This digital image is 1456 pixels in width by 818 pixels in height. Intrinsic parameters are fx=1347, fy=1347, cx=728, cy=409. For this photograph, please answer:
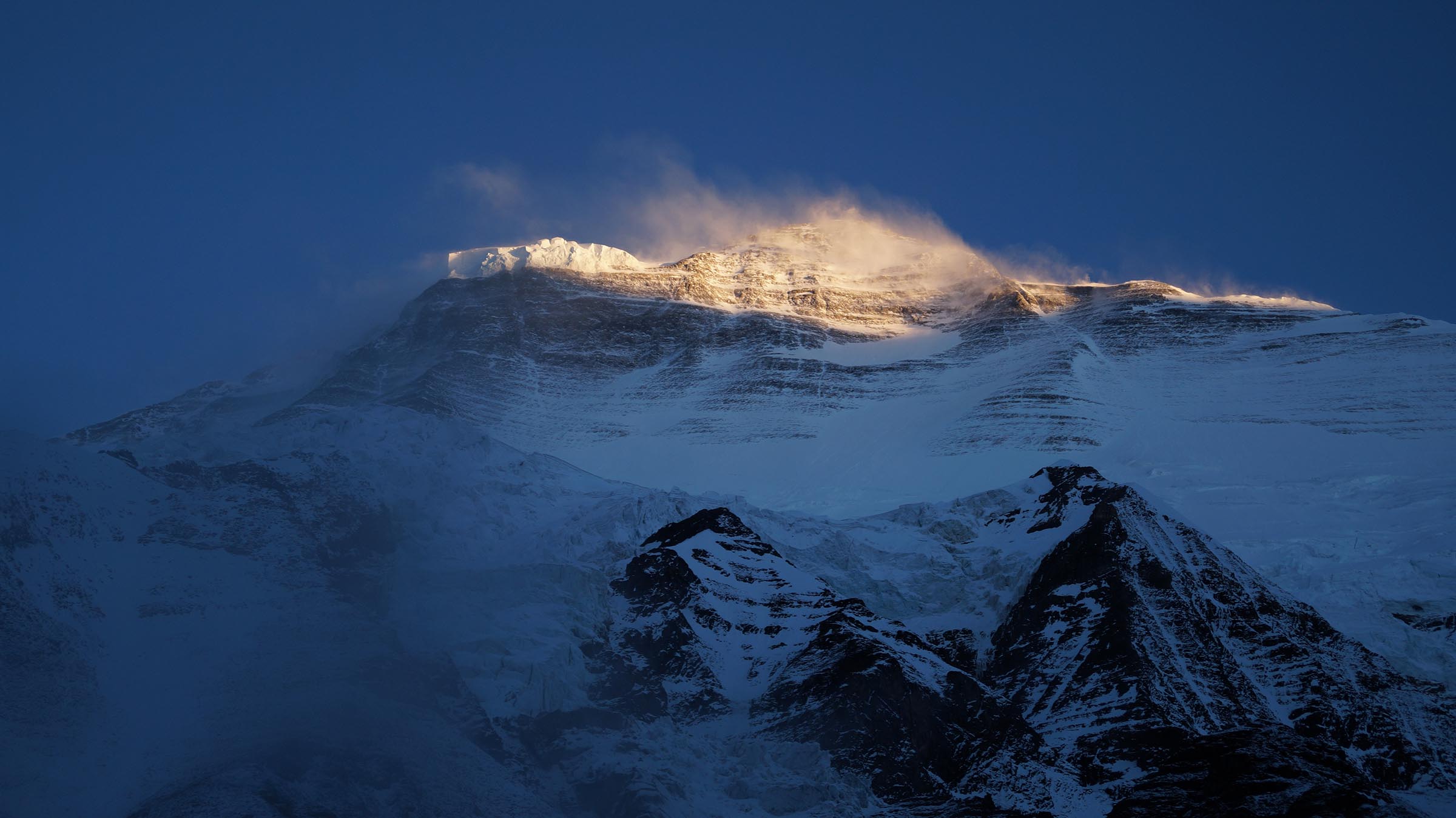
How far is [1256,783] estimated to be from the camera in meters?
52.3

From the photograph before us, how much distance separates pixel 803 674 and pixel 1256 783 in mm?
20014

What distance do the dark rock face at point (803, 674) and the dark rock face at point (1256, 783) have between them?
5.77m

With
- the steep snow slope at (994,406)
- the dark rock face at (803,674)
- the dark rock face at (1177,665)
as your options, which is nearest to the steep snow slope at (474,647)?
the dark rock face at (803,674)

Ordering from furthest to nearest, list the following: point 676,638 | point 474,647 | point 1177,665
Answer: point 676,638
point 1177,665
point 474,647

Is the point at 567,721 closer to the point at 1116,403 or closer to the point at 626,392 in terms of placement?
the point at 1116,403

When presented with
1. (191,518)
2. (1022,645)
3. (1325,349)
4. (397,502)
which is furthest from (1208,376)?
(191,518)

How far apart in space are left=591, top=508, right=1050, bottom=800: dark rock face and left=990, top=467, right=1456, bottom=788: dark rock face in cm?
376

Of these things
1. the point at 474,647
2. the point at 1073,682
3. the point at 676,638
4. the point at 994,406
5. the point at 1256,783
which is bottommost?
the point at 1256,783

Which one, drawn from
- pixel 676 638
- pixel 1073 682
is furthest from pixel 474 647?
pixel 1073 682

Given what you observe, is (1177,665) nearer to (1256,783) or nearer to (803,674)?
(1256,783)

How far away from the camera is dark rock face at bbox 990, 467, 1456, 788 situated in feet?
198

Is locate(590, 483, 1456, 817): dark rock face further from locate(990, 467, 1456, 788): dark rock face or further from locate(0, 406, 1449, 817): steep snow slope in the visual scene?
locate(0, 406, 1449, 817): steep snow slope

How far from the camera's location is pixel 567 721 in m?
58.1

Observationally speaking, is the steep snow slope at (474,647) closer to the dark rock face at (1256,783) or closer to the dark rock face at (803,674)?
the dark rock face at (803,674)
